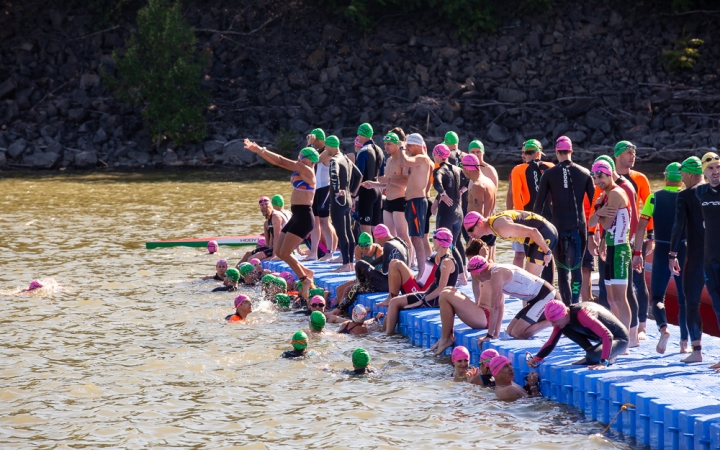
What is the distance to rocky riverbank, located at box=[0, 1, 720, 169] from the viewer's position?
35938 mm

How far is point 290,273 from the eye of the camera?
48.7 ft

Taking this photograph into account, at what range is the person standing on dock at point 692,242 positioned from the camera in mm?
8391

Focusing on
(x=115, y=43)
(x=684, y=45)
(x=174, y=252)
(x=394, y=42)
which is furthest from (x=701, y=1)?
(x=174, y=252)

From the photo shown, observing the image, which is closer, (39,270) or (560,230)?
(560,230)

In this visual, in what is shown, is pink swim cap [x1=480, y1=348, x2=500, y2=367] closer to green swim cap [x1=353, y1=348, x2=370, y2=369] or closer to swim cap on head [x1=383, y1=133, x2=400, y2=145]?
green swim cap [x1=353, y1=348, x2=370, y2=369]

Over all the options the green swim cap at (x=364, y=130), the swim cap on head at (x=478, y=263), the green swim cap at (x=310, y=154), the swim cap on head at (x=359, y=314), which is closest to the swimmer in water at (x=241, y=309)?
the swim cap on head at (x=359, y=314)

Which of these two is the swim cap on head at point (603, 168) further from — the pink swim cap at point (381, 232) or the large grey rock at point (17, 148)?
the large grey rock at point (17, 148)

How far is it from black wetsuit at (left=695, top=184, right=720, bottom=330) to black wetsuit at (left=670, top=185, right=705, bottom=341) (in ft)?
0.65

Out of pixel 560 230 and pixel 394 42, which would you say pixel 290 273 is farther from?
pixel 394 42

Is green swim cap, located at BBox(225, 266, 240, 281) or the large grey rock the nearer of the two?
green swim cap, located at BBox(225, 266, 240, 281)

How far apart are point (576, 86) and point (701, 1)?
703 cm

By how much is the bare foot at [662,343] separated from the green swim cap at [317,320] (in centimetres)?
425

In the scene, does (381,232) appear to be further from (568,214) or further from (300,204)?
(568,214)

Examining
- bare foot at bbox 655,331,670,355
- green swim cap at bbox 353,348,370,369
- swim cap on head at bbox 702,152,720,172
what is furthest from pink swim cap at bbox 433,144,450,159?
swim cap on head at bbox 702,152,720,172
